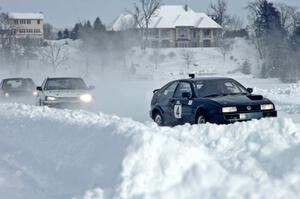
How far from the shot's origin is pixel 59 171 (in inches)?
340

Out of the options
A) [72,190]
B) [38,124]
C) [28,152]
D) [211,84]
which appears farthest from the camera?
[211,84]

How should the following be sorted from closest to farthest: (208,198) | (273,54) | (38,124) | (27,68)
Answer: (208,198)
(38,124)
(273,54)
(27,68)

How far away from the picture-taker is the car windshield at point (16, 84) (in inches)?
1070

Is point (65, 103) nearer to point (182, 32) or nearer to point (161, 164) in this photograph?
point (161, 164)

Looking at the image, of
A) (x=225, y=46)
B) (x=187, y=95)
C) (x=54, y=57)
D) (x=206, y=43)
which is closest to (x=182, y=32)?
(x=206, y=43)

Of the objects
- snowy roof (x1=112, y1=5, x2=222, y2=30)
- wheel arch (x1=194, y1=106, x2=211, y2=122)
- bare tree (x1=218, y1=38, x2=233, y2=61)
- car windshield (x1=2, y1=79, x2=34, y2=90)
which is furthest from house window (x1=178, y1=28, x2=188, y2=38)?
wheel arch (x1=194, y1=106, x2=211, y2=122)

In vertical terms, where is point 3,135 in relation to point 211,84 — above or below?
below

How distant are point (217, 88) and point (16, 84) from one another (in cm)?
1662

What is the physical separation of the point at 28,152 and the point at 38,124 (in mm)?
1645

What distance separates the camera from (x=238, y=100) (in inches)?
505

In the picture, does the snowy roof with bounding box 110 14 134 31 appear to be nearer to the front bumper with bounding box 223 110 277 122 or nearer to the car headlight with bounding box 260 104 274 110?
the car headlight with bounding box 260 104 274 110

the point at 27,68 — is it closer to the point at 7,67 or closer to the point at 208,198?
the point at 7,67

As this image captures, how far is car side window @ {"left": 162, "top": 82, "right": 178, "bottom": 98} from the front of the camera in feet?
48.6

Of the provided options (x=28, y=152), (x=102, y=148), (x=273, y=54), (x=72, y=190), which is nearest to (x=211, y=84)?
(x=28, y=152)
